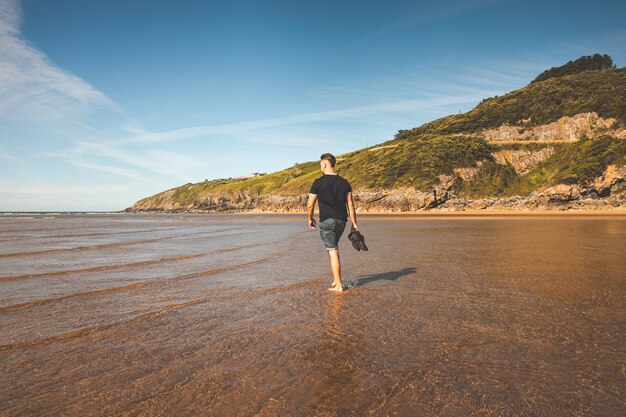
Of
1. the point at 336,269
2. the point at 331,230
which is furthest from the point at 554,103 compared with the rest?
the point at 336,269

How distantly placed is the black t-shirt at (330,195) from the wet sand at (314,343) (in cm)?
142

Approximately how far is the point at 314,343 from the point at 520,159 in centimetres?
7262

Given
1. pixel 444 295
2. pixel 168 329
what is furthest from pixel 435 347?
pixel 168 329

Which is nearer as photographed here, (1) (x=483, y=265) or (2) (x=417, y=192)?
(1) (x=483, y=265)

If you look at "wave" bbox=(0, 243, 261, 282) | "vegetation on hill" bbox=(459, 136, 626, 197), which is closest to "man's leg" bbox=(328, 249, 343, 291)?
"wave" bbox=(0, 243, 261, 282)

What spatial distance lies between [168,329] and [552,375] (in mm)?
4029

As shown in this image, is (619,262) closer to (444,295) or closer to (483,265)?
(483,265)

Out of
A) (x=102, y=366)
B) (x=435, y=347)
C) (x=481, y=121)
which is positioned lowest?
(x=435, y=347)

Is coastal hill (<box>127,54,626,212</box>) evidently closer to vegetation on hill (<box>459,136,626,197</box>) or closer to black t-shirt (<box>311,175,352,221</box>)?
vegetation on hill (<box>459,136,626,197</box>)

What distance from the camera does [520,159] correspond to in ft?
217

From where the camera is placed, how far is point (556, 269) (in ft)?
28.3

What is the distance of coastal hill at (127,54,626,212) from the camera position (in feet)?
166

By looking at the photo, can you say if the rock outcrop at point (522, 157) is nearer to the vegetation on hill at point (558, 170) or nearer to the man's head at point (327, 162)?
the vegetation on hill at point (558, 170)

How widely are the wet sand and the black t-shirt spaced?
1420 mm
